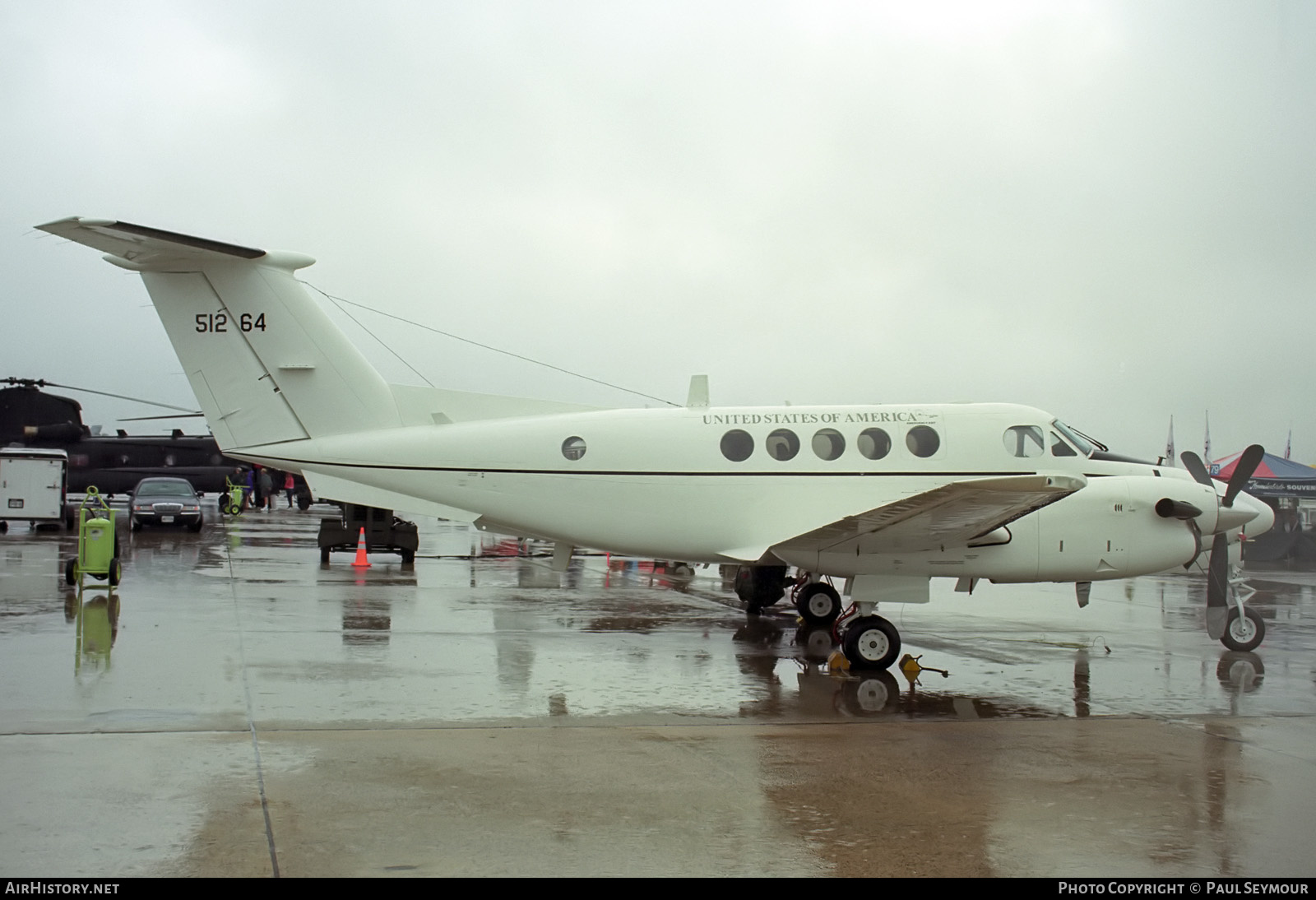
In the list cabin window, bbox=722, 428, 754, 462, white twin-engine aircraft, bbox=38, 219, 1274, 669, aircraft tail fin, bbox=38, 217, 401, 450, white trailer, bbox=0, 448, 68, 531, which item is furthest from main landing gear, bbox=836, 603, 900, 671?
white trailer, bbox=0, 448, 68, 531

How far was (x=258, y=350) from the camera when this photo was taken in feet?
39.4

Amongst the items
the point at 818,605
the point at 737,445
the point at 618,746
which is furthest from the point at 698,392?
the point at 618,746

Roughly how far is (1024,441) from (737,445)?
349 cm

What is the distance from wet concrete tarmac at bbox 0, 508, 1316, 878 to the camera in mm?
5391

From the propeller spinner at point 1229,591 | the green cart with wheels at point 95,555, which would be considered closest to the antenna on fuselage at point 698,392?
the propeller spinner at point 1229,591

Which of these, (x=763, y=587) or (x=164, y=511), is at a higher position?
(x=164, y=511)

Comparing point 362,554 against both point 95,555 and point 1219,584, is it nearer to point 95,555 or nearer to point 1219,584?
point 95,555

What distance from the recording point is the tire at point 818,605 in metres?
14.4

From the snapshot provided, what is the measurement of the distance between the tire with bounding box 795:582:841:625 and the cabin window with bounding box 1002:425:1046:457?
3.39m

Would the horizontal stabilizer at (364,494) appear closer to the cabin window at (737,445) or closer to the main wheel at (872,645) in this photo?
the cabin window at (737,445)

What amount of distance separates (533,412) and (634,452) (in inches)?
58.1

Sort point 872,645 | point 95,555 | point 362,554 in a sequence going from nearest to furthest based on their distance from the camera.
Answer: point 872,645
point 95,555
point 362,554

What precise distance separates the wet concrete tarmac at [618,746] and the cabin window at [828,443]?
2.39 m
